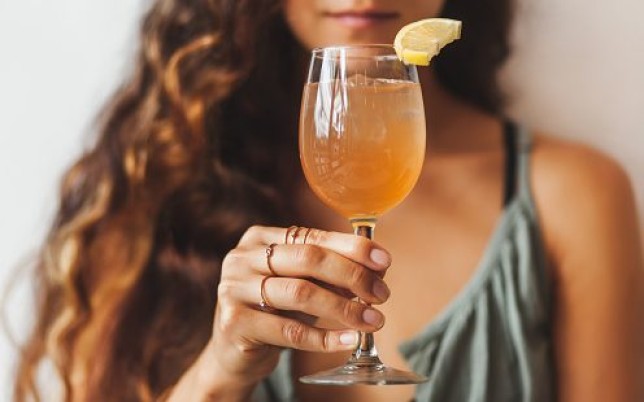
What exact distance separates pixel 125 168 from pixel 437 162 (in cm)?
54

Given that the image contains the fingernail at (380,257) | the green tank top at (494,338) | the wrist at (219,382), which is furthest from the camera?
the green tank top at (494,338)

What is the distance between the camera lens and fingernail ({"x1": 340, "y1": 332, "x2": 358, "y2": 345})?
127cm

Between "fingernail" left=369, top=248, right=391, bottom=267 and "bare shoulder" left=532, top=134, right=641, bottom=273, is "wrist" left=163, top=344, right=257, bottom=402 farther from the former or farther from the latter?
"bare shoulder" left=532, top=134, right=641, bottom=273

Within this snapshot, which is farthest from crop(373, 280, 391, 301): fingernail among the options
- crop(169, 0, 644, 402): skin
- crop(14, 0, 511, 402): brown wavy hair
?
crop(14, 0, 511, 402): brown wavy hair

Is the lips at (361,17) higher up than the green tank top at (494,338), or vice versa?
the lips at (361,17)

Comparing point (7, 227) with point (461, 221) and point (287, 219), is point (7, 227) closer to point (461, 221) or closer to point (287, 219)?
point (287, 219)

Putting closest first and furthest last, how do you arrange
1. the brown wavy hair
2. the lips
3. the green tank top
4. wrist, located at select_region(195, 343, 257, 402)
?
1. wrist, located at select_region(195, 343, 257, 402)
2. the lips
3. the green tank top
4. the brown wavy hair

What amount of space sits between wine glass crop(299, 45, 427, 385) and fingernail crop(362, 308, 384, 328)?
6 centimetres

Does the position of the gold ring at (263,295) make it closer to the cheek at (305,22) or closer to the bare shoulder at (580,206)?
the cheek at (305,22)

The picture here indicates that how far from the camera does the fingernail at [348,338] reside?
127 cm

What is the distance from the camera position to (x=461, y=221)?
1.93 meters

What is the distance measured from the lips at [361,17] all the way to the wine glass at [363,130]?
1.38 ft

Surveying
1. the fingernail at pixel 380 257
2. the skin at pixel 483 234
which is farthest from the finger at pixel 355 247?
the skin at pixel 483 234

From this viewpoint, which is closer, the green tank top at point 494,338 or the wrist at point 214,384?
the wrist at point 214,384
